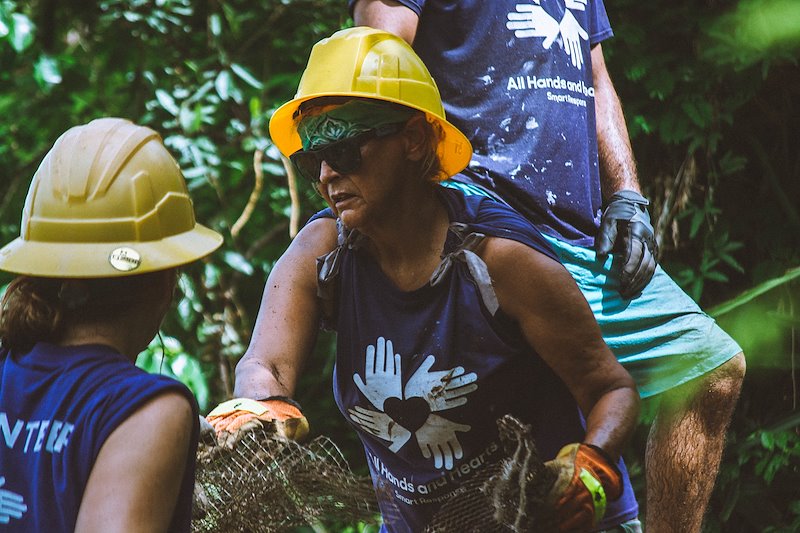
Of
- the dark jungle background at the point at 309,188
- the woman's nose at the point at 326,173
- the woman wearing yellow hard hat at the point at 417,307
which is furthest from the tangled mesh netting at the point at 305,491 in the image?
the dark jungle background at the point at 309,188

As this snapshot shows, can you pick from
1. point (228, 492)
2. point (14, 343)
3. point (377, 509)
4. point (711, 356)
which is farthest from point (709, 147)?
point (14, 343)

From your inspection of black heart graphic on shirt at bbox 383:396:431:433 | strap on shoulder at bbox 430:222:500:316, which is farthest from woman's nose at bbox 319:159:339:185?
black heart graphic on shirt at bbox 383:396:431:433

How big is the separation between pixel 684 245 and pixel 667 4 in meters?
0.93

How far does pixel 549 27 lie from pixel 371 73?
70 cm

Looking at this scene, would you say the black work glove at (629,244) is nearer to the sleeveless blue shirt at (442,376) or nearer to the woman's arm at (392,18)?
the sleeveless blue shirt at (442,376)

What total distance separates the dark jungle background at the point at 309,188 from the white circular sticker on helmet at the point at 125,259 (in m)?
2.35

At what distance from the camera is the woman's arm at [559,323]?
237cm

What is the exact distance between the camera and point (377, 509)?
90.7 inches

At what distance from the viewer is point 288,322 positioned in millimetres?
2602

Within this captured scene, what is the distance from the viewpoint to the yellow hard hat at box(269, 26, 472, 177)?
95.1 inches

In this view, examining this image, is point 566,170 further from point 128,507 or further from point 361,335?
point 128,507

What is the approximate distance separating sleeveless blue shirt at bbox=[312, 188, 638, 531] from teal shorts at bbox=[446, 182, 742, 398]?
324 mm

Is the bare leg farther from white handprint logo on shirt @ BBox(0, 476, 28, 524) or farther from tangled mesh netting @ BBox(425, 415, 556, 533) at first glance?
white handprint logo on shirt @ BBox(0, 476, 28, 524)

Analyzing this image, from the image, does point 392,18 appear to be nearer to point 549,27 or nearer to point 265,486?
point 549,27
